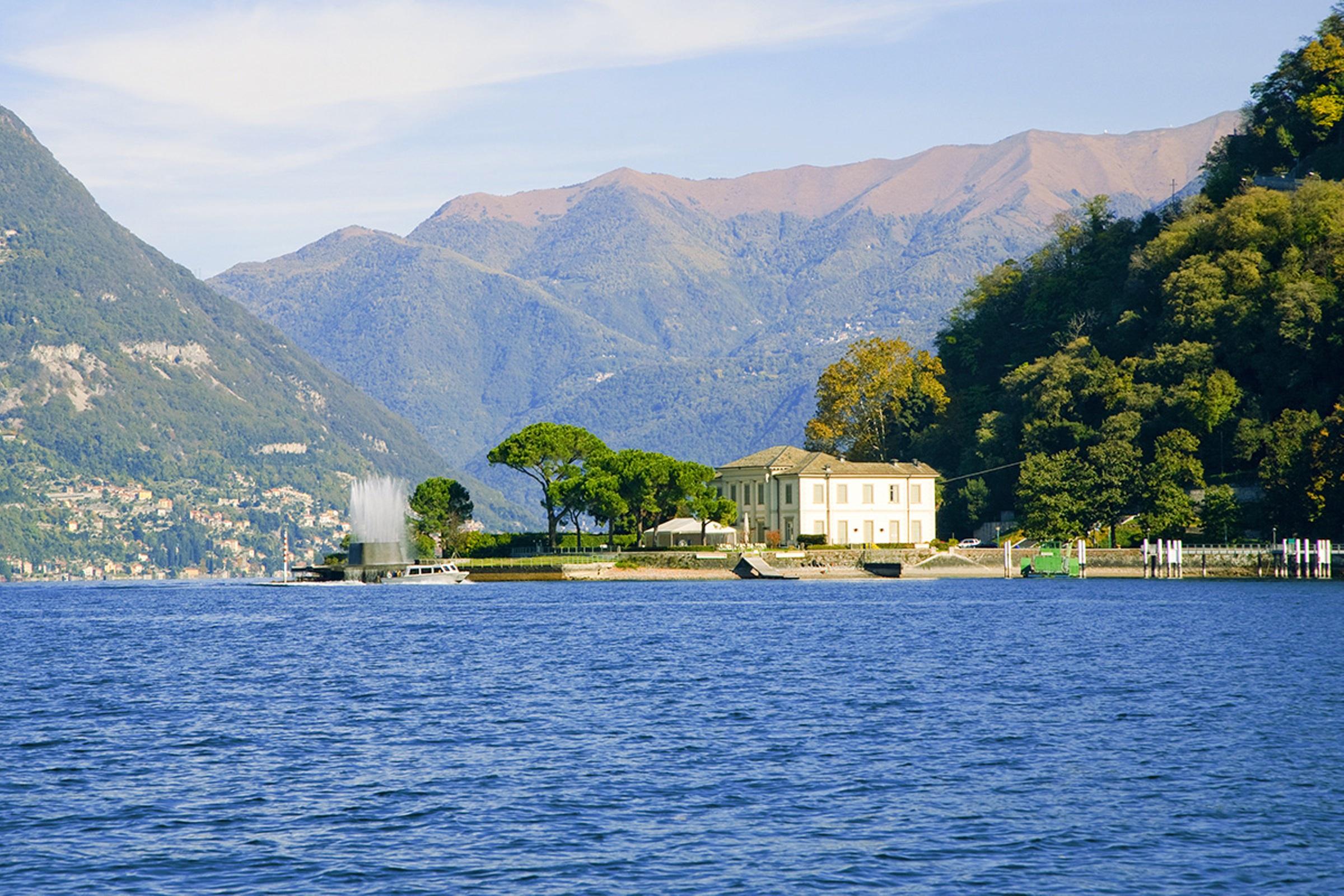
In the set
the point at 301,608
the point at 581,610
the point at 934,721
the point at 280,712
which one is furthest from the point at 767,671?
the point at 301,608

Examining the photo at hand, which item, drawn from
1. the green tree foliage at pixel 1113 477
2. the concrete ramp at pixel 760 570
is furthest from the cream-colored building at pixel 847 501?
the green tree foliage at pixel 1113 477

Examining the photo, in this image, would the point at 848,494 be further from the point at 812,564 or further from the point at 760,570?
the point at 760,570

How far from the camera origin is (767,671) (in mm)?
47875

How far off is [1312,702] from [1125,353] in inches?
3758

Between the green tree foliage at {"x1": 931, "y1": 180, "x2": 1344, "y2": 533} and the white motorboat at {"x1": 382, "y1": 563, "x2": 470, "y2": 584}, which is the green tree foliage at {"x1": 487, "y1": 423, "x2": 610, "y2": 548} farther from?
the green tree foliage at {"x1": 931, "y1": 180, "x2": 1344, "y2": 533}

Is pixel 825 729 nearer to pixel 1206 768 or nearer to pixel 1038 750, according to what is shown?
pixel 1038 750

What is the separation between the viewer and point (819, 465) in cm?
12719

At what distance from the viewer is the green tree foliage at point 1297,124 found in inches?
5399

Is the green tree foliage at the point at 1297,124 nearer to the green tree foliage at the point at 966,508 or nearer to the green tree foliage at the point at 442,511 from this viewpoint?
the green tree foliage at the point at 966,508

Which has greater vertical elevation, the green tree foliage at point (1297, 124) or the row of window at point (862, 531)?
the green tree foliage at point (1297, 124)

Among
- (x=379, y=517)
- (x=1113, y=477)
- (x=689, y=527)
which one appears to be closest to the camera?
(x=1113, y=477)

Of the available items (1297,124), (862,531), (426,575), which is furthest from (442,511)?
(1297,124)

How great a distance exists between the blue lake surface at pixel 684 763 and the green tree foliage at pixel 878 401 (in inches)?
3128

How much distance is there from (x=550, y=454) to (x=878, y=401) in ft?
115
